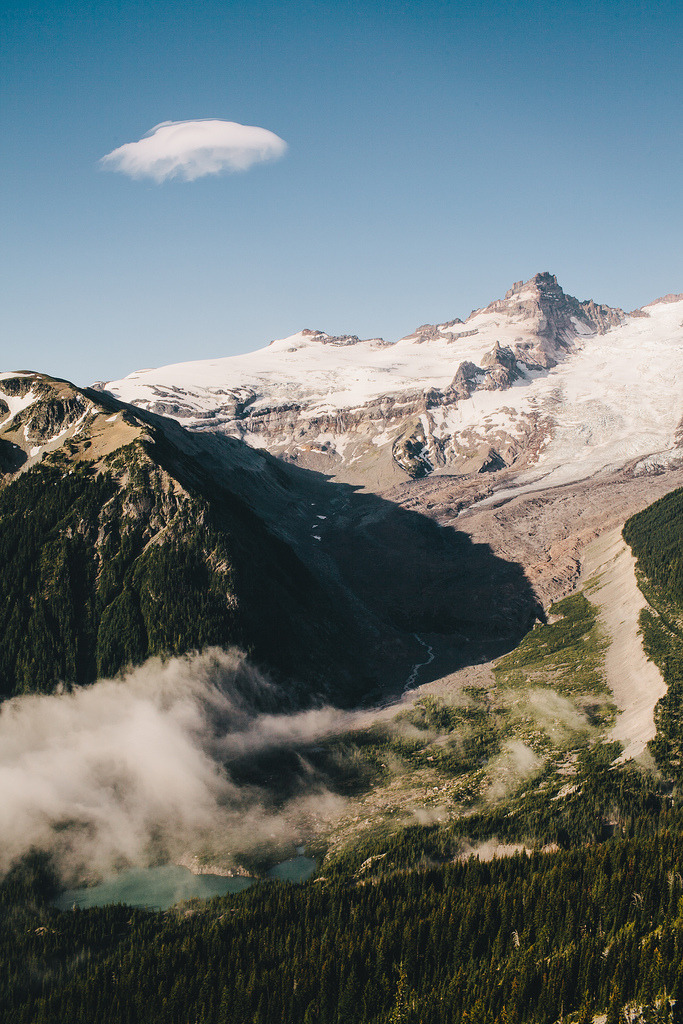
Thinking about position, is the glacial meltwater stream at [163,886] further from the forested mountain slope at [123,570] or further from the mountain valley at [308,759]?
the forested mountain slope at [123,570]

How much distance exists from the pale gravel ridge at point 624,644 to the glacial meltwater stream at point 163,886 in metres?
45.7

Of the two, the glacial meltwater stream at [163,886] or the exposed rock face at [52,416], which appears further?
the exposed rock face at [52,416]

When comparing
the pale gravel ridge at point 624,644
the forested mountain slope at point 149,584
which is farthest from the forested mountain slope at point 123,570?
the pale gravel ridge at point 624,644

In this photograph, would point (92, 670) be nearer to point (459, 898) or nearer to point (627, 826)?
point (459, 898)

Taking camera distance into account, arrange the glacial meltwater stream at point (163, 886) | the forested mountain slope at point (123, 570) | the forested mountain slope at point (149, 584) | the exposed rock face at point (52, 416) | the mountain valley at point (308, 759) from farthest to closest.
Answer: the exposed rock face at point (52, 416) < the forested mountain slope at point (149, 584) < the forested mountain slope at point (123, 570) < the glacial meltwater stream at point (163, 886) < the mountain valley at point (308, 759)

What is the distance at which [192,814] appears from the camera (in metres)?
88.5

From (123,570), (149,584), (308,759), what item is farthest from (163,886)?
(123,570)

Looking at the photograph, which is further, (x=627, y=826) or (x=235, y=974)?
(x=627, y=826)

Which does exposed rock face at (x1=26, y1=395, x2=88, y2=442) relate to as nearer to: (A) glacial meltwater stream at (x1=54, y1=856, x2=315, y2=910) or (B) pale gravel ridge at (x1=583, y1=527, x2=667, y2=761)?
(A) glacial meltwater stream at (x1=54, y1=856, x2=315, y2=910)

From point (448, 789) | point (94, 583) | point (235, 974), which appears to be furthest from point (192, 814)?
point (94, 583)

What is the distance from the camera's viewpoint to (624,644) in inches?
4818

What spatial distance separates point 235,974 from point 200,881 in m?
17.5

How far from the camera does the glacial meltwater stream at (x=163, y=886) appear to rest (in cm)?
7725

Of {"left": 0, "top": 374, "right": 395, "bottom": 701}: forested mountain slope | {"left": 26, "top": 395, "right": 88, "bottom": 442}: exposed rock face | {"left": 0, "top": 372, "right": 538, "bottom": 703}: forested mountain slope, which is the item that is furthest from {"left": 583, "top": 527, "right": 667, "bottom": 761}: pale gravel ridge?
{"left": 26, "top": 395, "right": 88, "bottom": 442}: exposed rock face
